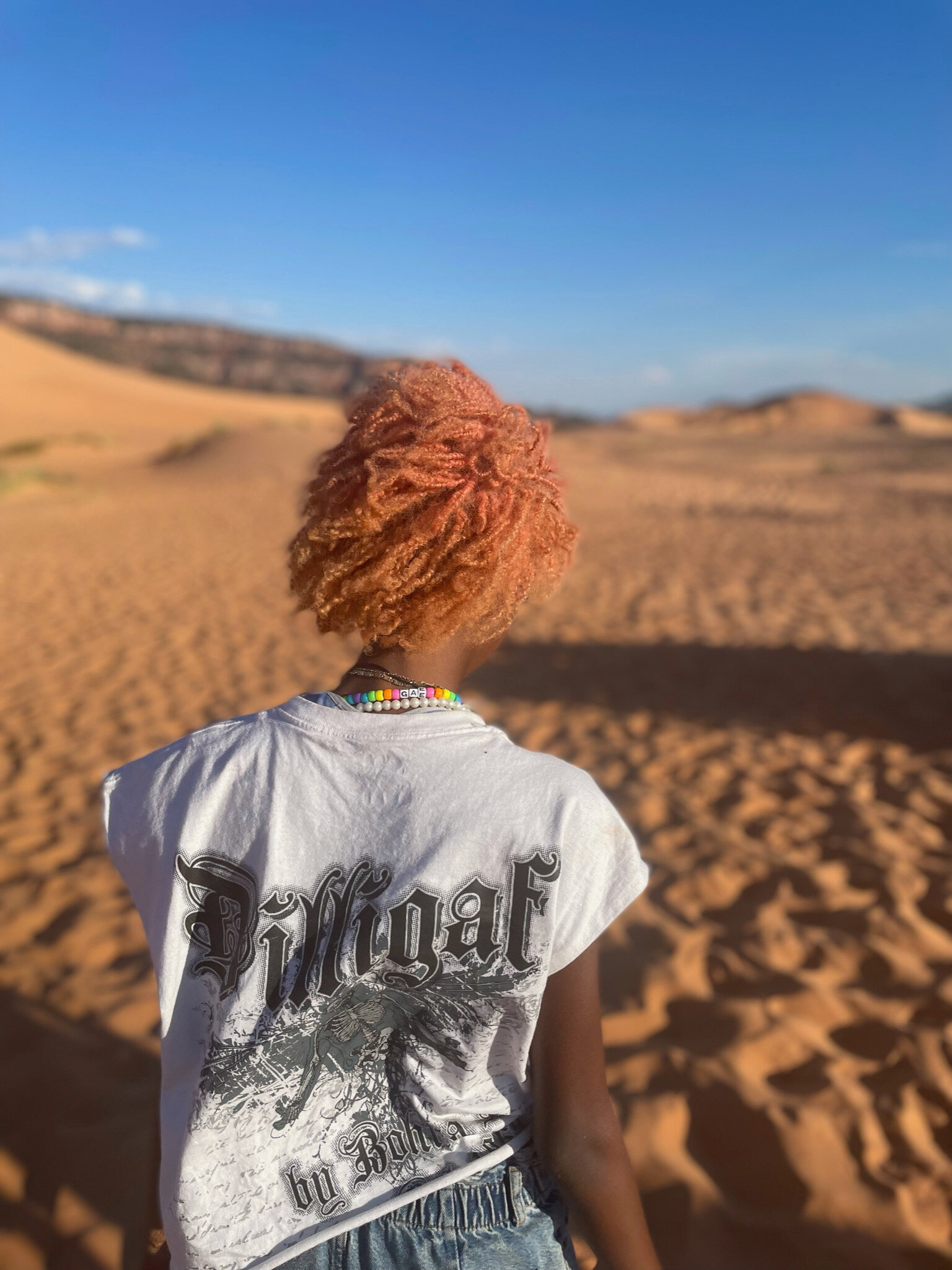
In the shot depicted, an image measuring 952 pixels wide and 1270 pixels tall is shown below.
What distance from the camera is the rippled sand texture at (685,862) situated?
2090 millimetres

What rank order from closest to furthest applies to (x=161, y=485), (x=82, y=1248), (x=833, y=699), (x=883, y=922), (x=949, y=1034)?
(x=82, y=1248)
(x=949, y=1034)
(x=883, y=922)
(x=833, y=699)
(x=161, y=485)

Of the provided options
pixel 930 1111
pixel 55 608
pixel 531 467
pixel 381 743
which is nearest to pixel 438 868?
pixel 381 743

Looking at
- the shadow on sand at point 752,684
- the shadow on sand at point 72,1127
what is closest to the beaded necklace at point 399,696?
the shadow on sand at point 72,1127

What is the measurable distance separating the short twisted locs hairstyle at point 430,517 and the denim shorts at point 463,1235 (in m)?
0.74

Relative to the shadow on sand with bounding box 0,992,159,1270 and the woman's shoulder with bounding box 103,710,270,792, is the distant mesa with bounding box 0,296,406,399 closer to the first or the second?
the shadow on sand with bounding box 0,992,159,1270

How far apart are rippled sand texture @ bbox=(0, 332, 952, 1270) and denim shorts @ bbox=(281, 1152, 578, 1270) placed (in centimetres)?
61

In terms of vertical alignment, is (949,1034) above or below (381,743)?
below

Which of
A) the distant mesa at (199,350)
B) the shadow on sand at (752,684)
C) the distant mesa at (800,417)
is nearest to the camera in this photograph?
the shadow on sand at (752,684)

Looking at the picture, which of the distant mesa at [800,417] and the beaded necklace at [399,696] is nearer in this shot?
the beaded necklace at [399,696]

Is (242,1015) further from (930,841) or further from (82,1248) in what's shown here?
(930,841)

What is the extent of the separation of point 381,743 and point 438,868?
165 mm

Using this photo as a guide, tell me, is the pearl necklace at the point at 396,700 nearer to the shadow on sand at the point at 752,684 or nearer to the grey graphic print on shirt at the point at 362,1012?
the grey graphic print on shirt at the point at 362,1012

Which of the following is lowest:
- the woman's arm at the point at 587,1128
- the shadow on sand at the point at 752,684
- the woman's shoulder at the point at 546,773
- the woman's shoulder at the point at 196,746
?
the shadow on sand at the point at 752,684

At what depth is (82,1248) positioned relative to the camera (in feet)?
6.53
